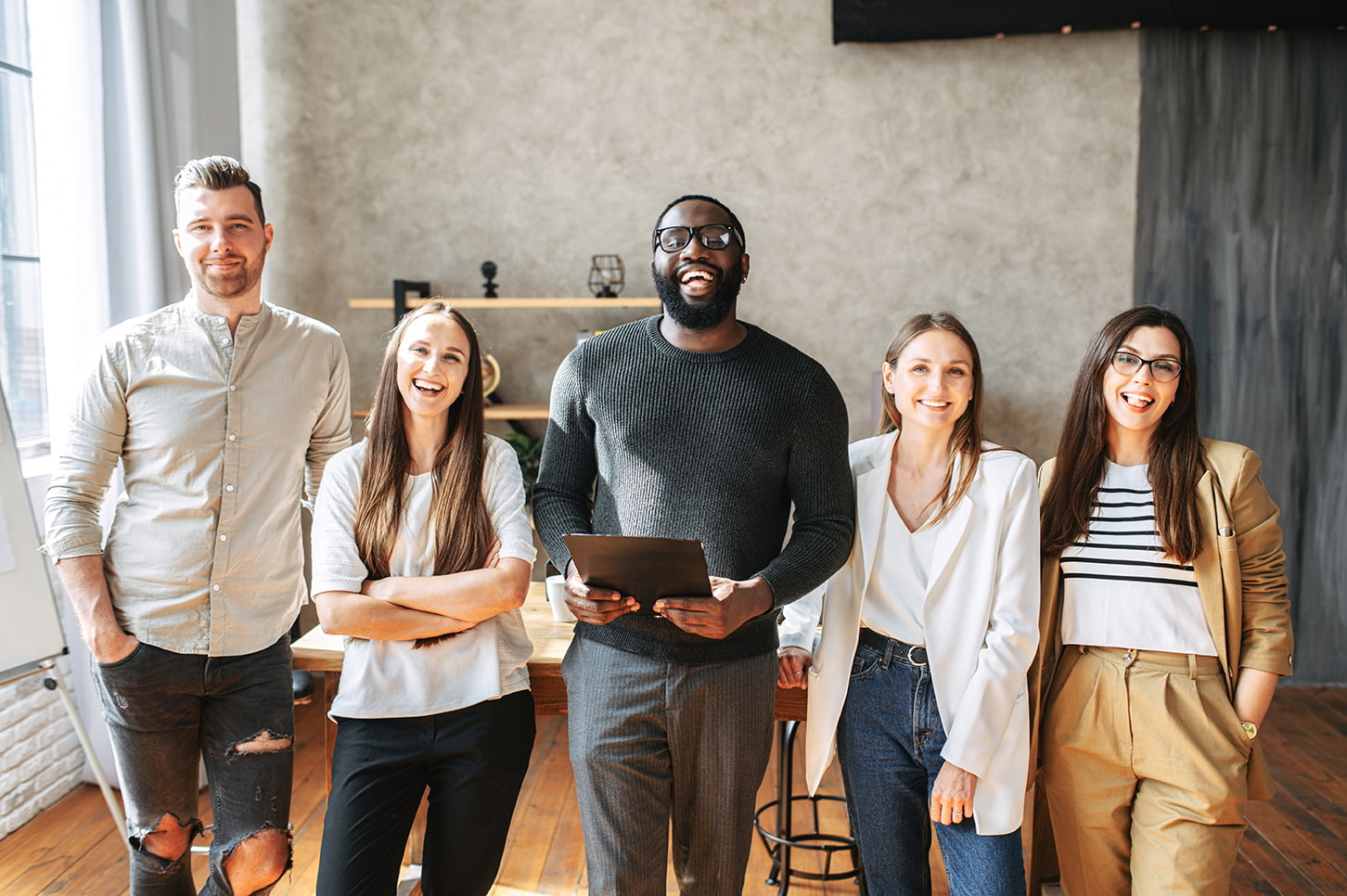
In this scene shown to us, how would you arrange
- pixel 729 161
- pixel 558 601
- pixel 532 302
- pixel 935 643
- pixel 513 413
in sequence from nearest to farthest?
pixel 935 643 → pixel 558 601 → pixel 532 302 → pixel 513 413 → pixel 729 161

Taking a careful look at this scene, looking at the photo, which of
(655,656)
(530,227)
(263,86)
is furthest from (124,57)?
(655,656)

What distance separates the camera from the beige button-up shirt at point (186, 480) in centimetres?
183

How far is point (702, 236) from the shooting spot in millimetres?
1710

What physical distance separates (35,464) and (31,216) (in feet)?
2.55

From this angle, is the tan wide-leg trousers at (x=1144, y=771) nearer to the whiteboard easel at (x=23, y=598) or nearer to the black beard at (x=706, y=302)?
the black beard at (x=706, y=302)

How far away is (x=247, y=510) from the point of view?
1.90 m

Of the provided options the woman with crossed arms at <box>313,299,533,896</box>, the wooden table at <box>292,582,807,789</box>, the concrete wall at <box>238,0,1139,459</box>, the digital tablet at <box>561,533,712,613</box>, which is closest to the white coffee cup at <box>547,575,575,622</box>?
the wooden table at <box>292,582,807,789</box>

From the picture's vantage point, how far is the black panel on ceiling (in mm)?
3785

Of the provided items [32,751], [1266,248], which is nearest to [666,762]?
[32,751]

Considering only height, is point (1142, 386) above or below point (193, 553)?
above

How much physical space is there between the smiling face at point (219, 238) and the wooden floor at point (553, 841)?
161 cm

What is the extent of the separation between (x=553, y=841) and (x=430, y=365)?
175cm

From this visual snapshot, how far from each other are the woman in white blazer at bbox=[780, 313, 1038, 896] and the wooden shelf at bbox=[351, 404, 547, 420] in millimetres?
2331

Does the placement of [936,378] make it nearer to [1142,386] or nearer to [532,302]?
[1142,386]
